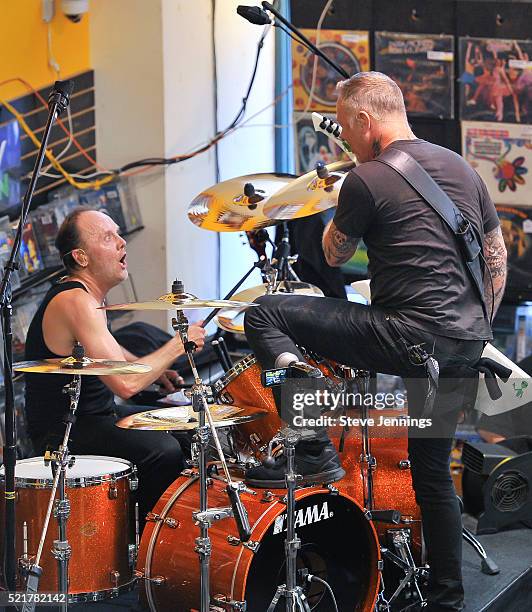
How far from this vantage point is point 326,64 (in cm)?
595

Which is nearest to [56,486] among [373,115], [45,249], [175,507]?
[175,507]

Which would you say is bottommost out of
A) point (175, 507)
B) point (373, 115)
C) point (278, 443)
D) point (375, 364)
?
point (175, 507)

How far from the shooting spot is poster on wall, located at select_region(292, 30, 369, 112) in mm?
5898

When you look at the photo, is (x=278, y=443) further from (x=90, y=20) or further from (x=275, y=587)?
(x=90, y=20)

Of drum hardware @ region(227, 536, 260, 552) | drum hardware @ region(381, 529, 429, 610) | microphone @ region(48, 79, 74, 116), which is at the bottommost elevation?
drum hardware @ region(381, 529, 429, 610)

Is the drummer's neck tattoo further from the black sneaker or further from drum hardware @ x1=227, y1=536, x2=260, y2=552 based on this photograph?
drum hardware @ x1=227, y1=536, x2=260, y2=552

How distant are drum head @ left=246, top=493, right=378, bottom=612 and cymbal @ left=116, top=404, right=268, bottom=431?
0.36 meters

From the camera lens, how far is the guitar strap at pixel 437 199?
3.20m

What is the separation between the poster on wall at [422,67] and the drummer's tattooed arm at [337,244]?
2.75 m

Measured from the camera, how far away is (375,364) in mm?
3262

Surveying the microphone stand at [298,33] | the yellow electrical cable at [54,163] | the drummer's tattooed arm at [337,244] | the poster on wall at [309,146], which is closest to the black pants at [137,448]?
the drummer's tattooed arm at [337,244]

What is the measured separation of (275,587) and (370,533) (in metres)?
0.36

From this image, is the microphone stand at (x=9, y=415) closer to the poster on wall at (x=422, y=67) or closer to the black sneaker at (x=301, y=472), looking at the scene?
the black sneaker at (x=301, y=472)

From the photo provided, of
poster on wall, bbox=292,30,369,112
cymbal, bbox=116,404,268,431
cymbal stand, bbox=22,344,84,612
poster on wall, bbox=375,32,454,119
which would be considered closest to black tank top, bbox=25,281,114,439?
cymbal, bbox=116,404,268,431
